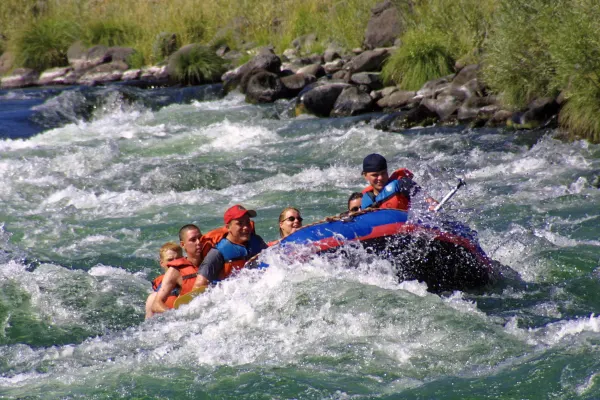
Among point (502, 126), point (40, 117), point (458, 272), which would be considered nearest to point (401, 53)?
point (502, 126)

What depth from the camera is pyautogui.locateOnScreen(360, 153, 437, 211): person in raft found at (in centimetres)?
652

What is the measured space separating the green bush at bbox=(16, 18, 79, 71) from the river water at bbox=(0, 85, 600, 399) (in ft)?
29.8

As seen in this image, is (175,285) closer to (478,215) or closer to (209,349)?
(209,349)

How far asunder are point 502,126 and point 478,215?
427cm

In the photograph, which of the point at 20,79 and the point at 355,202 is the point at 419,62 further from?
the point at 20,79

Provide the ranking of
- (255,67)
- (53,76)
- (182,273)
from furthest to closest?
(53,76) → (255,67) → (182,273)

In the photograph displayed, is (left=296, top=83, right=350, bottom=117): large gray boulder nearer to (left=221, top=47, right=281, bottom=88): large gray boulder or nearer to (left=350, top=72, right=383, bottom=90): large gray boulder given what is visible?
(left=350, top=72, right=383, bottom=90): large gray boulder

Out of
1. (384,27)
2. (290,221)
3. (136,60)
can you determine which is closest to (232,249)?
(290,221)

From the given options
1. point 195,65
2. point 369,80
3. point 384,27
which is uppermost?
point 384,27

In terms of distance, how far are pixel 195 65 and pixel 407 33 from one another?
563 centimetres

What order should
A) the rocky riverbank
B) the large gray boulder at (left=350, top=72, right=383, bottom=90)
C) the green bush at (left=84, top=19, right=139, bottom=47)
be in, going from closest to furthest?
the rocky riverbank, the large gray boulder at (left=350, top=72, right=383, bottom=90), the green bush at (left=84, top=19, right=139, bottom=47)

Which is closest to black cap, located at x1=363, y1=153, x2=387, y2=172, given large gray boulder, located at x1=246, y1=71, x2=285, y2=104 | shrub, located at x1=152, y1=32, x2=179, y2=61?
large gray boulder, located at x1=246, y1=71, x2=285, y2=104

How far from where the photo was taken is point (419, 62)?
1509 centimetres

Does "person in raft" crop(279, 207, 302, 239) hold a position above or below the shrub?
above
